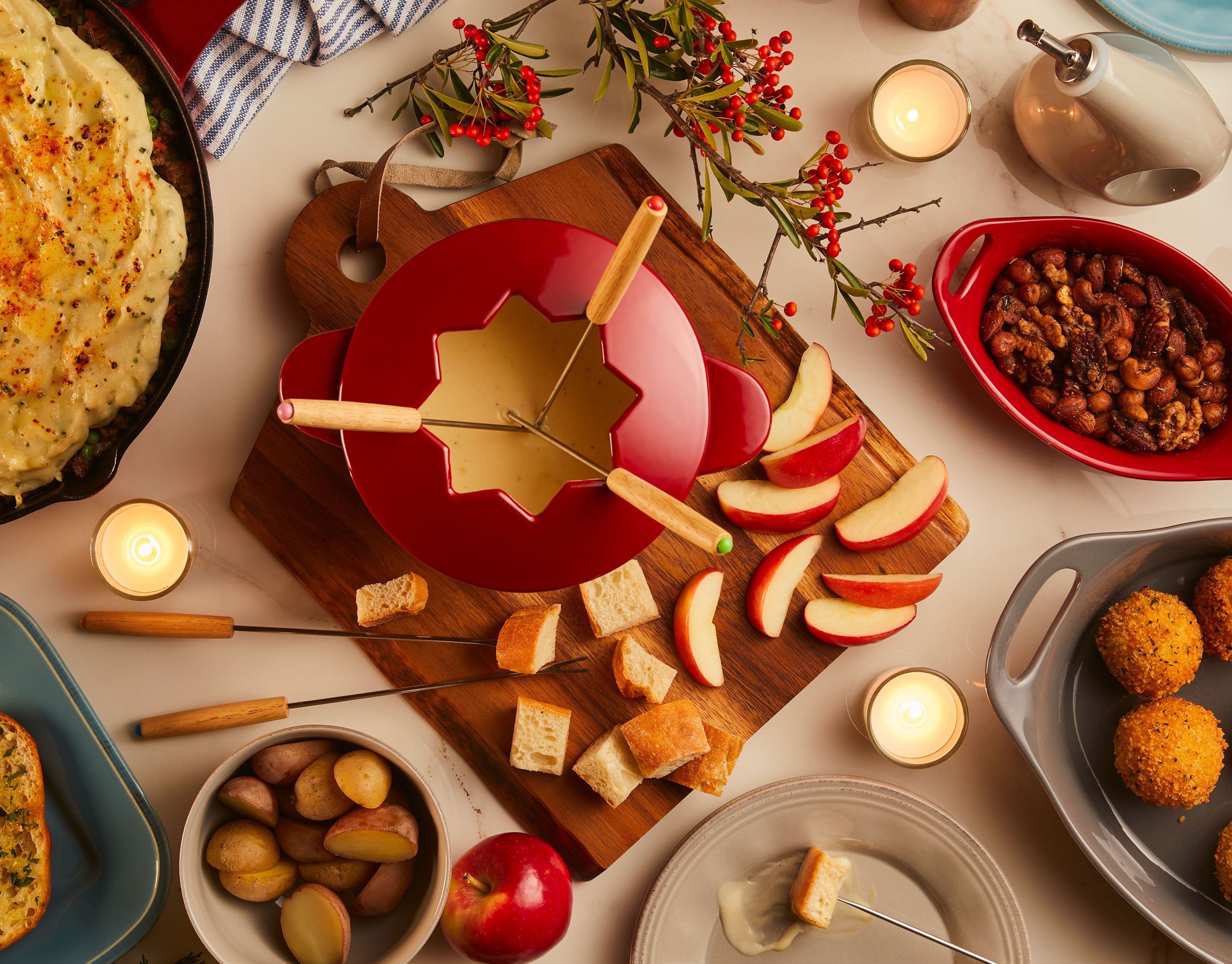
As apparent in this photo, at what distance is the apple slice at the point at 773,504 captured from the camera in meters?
1.41

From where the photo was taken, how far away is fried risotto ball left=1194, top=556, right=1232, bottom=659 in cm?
148

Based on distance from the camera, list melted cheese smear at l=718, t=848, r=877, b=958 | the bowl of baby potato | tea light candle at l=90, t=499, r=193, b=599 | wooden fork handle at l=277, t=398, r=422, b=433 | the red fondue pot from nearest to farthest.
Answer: wooden fork handle at l=277, t=398, r=422, b=433
the red fondue pot
the bowl of baby potato
tea light candle at l=90, t=499, r=193, b=599
melted cheese smear at l=718, t=848, r=877, b=958

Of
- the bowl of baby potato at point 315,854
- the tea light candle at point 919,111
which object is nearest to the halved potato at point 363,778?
the bowl of baby potato at point 315,854

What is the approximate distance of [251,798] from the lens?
1.27m

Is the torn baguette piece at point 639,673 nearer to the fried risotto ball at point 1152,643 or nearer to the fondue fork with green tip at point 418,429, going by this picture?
the fondue fork with green tip at point 418,429

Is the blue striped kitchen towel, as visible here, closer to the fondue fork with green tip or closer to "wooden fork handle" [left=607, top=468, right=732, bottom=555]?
the fondue fork with green tip

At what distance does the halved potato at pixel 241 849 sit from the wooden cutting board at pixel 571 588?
22cm

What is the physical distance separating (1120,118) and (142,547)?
5.47ft

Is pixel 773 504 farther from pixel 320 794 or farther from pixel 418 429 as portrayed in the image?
pixel 320 794

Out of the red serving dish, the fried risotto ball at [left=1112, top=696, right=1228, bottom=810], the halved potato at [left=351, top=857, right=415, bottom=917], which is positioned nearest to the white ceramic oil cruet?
the red serving dish

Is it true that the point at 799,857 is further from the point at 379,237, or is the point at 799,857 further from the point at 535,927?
the point at 379,237

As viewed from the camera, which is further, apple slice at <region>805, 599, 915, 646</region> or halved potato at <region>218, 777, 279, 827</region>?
apple slice at <region>805, 599, 915, 646</region>

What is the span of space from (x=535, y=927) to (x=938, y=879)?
27.1 inches

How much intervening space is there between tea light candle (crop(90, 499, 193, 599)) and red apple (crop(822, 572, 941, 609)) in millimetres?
1040
